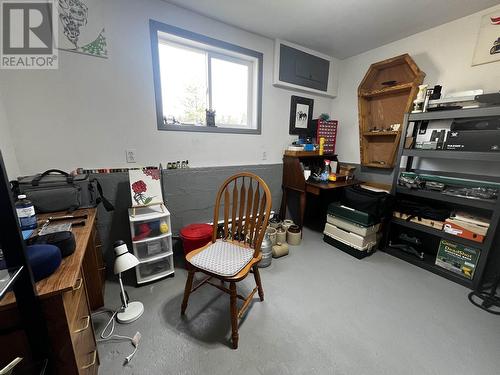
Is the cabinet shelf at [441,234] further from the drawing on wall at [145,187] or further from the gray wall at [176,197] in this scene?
the drawing on wall at [145,187]

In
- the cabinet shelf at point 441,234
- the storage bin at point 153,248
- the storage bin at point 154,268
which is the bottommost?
the storage bin at point 154,268

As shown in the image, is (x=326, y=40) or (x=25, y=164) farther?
(x=326, y=40)

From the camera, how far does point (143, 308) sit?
4.83 feet

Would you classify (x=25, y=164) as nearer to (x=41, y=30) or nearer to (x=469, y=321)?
(x=41, y=30)

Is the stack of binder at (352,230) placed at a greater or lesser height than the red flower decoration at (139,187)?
lesser

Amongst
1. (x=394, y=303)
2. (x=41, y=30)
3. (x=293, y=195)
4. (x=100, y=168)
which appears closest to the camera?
(x=41, y=30)

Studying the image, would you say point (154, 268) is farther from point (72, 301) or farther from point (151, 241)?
point (72, 301)

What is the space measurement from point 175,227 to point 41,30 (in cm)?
176

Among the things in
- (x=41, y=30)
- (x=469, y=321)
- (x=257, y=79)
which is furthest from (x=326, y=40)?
(x=469, y=321)

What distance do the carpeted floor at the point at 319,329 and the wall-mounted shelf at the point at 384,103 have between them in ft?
4.70

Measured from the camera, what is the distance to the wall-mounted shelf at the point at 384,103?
220 cm

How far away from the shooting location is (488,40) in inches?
69.4

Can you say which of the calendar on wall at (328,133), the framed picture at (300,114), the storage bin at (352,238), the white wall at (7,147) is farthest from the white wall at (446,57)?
the white wall at (7,147)

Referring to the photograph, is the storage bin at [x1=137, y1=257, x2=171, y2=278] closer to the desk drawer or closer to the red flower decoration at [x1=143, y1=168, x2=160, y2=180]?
the red flower decoration at [x1=143, y1=168, x2=160, y2=180]
